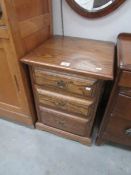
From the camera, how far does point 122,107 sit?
916 millimetres

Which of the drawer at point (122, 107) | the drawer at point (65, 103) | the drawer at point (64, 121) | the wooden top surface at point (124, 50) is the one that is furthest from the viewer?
the drawer at point (64, 121)

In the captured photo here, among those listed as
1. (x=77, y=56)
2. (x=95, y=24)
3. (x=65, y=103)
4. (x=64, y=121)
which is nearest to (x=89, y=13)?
(x=95, y=24)

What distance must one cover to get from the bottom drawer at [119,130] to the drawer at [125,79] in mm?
299

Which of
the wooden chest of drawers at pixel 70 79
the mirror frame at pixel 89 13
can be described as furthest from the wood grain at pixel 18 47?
the mirror frame at pixel 89 13

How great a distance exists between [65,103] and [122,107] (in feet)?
1.22

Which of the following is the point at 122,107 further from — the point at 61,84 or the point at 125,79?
the point at 61,84

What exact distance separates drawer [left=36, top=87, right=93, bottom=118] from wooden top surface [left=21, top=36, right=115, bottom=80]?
0.23 m

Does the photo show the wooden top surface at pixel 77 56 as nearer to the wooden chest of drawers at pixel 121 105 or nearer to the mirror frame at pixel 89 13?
the wooden chest of drawers at pixel 121 105

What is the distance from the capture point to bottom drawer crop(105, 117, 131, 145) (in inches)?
40.1

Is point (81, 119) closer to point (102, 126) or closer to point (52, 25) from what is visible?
point (102, 126)

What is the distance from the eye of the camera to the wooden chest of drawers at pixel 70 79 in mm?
876

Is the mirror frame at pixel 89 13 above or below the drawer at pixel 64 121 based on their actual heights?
above

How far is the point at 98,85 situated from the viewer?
88cm

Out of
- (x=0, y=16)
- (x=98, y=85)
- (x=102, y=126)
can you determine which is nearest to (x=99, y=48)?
(x=98, y=85)
